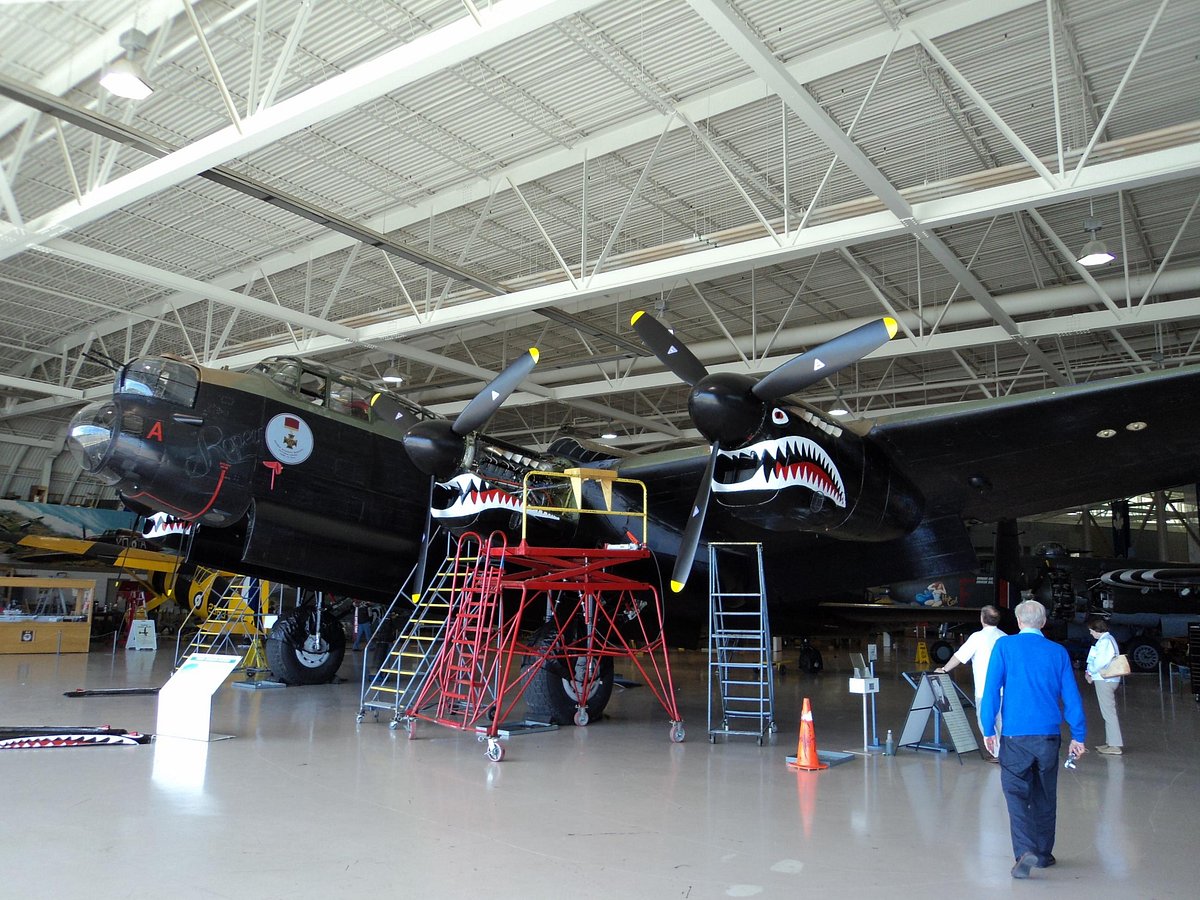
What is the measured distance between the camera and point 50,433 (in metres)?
33.8

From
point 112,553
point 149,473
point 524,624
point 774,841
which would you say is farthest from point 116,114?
point 112,553

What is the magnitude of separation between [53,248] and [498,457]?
8062 mm

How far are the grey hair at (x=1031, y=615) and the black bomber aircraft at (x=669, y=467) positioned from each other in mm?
3655

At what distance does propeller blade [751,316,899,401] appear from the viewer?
8477mm

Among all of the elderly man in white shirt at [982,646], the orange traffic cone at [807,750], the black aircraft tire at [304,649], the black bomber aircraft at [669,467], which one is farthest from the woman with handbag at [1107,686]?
the black aircraft tire at [304,649]

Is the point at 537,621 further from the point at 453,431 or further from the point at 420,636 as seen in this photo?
the point at 453,431

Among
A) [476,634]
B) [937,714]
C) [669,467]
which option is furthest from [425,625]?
[937,714]

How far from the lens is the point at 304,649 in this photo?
13.8 metres

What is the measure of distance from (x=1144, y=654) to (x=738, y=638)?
58.0 ft

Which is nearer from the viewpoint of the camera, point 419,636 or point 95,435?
point 95,435

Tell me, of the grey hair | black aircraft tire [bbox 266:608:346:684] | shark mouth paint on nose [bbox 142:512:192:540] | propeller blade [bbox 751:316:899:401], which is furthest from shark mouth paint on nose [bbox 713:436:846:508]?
black aircraft tire [bbox 266:608:346:684]

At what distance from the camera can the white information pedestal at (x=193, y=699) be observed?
8.77 meters

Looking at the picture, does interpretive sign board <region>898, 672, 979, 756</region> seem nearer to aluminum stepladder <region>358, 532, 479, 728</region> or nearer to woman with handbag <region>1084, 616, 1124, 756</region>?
woman with handbag <region>1084, 616, 1124, 756</region>

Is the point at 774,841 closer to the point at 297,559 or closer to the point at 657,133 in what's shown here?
the point at 297,559
